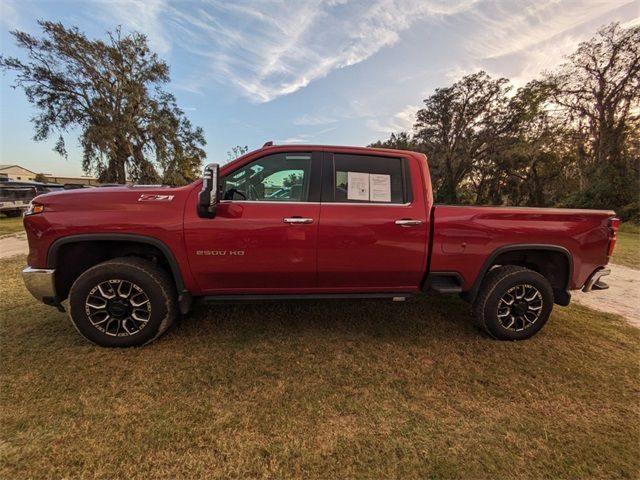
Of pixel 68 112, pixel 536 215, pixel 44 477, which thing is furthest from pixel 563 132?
pixel 68 112

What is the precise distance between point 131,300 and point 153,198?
94 centimetres

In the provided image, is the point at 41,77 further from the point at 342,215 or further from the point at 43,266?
the point at 342,215

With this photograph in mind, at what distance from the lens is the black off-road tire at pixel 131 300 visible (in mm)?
2898

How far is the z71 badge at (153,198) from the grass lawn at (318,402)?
1359 millimetres

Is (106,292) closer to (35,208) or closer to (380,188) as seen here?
(35,208)

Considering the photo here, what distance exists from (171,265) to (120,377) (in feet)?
3.15

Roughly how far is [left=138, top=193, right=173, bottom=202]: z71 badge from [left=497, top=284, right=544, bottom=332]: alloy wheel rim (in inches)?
130

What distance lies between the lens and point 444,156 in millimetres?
30469

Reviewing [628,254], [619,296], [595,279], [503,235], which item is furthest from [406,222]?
[628,254]

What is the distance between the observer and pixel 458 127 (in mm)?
29562

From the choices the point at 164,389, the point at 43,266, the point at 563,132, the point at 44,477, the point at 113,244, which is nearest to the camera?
the point at 44,477

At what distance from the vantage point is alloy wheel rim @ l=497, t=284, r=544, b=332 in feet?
10.8

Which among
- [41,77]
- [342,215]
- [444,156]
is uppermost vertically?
[41,77]

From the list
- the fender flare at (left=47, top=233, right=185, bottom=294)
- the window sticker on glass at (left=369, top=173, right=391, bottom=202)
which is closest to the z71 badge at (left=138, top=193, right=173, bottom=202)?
the fender flare at (left=47, top=233, right=185, bottom=294)
